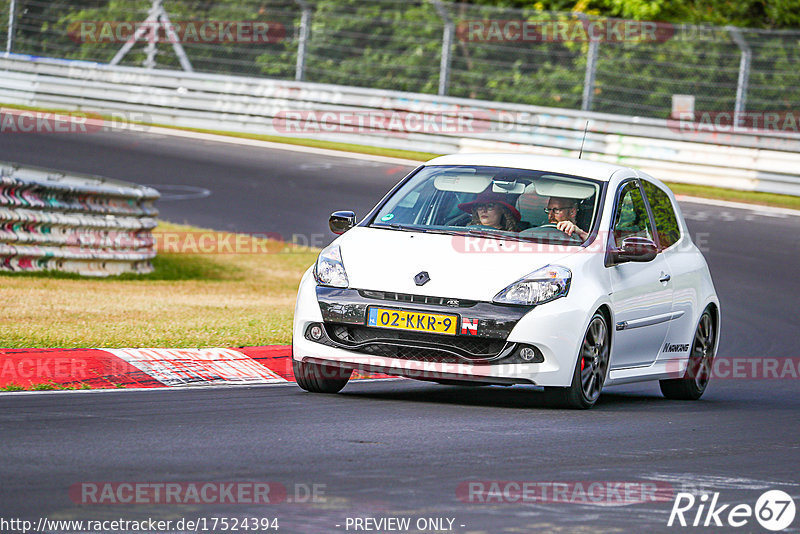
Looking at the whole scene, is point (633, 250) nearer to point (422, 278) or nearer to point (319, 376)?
point (422, 278)

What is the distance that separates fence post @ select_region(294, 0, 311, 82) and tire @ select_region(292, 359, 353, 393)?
62.0 ft

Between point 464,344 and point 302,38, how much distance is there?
19645mm

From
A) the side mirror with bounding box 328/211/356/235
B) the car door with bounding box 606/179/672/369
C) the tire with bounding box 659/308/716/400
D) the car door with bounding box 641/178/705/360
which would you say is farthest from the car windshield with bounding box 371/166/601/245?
the tire with bounding box 659/308/716/400

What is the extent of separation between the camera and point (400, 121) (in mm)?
26062

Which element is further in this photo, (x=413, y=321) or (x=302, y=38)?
(x=302, y=38)

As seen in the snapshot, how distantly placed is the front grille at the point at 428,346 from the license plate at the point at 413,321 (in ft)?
0.11

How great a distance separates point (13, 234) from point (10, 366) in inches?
222

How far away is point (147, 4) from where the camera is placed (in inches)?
1128

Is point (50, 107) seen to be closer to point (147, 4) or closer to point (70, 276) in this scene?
point (147, 4)

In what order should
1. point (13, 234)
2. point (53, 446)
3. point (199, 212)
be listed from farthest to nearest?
point (199, 212) → point (13, 234) → point (53, 446)

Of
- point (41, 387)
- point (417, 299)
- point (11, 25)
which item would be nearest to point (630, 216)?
point (417, 299)

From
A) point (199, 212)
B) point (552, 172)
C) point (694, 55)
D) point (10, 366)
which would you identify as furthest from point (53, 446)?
point (694, 55)

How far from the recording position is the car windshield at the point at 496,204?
8859mm

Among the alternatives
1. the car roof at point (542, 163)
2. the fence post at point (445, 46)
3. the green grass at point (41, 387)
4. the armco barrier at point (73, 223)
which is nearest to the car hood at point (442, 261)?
the car roof at point (542, 163)
